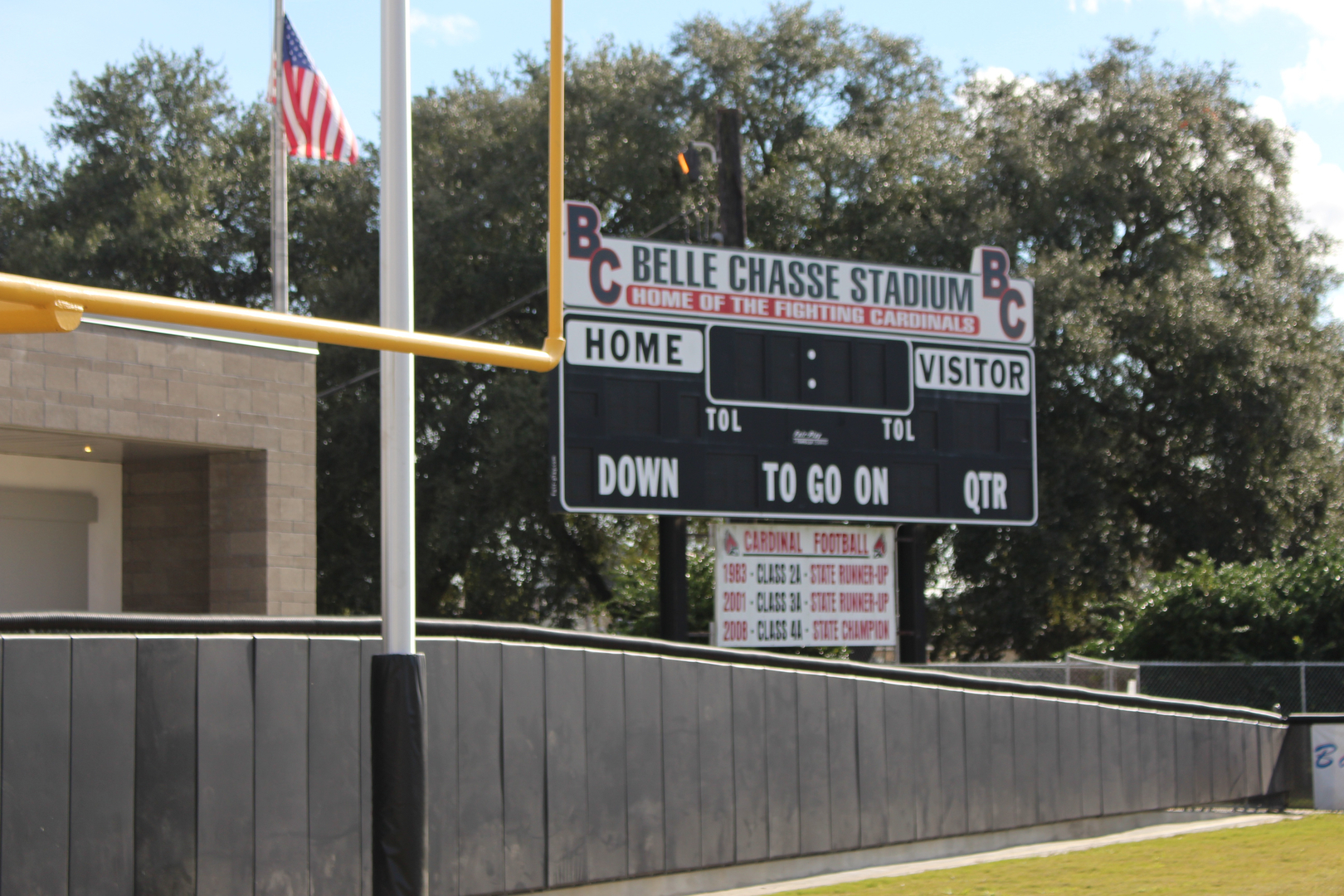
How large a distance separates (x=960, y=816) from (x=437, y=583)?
16.5m

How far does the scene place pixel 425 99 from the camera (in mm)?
28734

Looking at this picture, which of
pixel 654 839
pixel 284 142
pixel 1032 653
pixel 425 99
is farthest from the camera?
pixel 425 99

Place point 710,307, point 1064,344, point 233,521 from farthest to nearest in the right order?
point 1064,344, point 710,307, point 233,521

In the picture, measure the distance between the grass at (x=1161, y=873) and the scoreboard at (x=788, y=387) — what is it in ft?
13.8

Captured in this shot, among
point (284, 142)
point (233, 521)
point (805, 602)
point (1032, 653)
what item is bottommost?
point (1032, 653)

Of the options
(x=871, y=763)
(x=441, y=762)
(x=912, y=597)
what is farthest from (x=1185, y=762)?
(x=441, y=762)

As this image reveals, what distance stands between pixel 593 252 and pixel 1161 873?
717cm

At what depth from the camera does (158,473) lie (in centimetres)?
1351

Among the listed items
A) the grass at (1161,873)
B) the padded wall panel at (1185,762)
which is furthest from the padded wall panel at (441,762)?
the padded wall panel at (1185,762)

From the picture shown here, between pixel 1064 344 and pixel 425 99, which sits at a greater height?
pixel 425 99

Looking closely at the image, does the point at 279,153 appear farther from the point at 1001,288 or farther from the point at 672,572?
the point at 1001,288

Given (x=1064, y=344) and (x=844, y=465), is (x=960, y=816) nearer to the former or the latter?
(x=844, y=465)

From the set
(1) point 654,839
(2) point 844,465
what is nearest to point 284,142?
(2) point 844,465

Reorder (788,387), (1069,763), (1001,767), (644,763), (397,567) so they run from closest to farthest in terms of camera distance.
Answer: (397,567) → (644,763) → (1001,767) → (1069,763) → (788,387)
